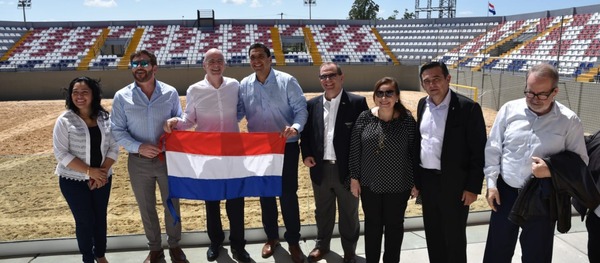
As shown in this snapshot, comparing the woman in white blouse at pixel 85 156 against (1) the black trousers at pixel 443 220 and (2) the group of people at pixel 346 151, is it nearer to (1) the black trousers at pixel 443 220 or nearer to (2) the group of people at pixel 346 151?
(2) the group of people at pixel 346 151

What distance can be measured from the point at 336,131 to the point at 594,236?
1.89 meters

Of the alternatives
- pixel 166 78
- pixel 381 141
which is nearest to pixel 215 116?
pixel 381 141

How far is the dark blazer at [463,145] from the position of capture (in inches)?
110

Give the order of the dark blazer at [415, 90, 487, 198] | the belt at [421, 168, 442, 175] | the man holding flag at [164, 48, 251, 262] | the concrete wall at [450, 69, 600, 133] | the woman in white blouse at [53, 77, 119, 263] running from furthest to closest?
the concrete wall at [450, 69, 600, 133], the man holding flag at [164, 48, 251, 262], the woman in white blouse at [53, 77, 119, 263], the belt at [421, 168, 442, 175], the dark blazer at [415, 90, 487, 198]

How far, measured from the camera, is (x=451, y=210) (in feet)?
9.69

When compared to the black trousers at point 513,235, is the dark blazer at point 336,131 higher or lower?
higher

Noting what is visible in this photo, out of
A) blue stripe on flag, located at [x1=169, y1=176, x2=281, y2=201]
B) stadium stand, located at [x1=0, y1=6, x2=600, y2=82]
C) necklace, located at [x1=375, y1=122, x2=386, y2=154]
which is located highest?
stadium stand, located at [x1=0, y1=6, x2=600, y2=82]

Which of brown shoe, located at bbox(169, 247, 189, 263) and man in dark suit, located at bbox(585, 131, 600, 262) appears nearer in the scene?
man in dark suit, located at bbox(585, 131, 600, 262)

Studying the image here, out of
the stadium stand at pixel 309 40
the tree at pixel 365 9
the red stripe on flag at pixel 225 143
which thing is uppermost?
the tree at pixel 365 9

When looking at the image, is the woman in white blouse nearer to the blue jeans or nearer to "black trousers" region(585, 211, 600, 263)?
the blue jeans

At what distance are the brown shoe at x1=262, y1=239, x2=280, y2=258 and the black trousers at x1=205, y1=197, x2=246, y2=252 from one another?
0.19 meters

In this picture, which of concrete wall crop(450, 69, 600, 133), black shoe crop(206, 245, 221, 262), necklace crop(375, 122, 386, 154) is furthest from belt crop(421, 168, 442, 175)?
concrete wall crop(450, 69, 600, 133)

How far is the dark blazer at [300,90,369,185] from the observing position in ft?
10.7

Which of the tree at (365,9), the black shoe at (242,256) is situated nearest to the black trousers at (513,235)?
the black shoe at (242,256)
